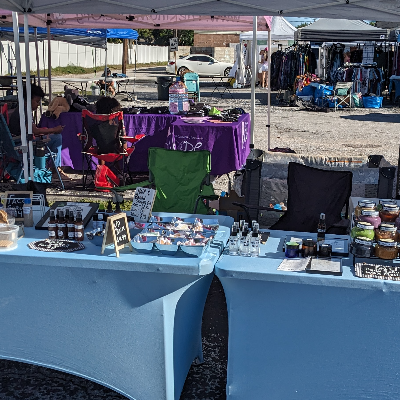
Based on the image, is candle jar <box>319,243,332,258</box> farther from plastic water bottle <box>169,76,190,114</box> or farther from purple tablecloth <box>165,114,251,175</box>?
plastic water bottle <box>169,76,190,114</box>

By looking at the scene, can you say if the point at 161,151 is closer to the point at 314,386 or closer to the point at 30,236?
the point at 30,236

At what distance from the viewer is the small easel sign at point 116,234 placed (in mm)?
2916

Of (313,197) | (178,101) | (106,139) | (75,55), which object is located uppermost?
(75,55)

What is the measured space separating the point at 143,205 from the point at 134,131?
467cm

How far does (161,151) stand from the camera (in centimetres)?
533

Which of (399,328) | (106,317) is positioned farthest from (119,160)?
(399,328)

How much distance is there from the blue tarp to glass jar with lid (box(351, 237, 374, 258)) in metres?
12.7

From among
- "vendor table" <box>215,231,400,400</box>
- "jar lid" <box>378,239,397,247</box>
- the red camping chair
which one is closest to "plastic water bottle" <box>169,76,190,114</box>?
the red camping chair

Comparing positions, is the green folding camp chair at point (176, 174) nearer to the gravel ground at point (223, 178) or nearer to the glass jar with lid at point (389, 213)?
the gravel ground at point (223, 178)

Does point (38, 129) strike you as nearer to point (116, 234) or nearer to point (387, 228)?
point (116, 234)

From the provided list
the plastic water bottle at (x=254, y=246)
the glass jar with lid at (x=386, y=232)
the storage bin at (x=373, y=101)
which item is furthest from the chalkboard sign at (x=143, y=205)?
the storage bin at (x=373, y=101)

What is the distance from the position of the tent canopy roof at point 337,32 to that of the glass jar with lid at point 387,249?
14.7 meters

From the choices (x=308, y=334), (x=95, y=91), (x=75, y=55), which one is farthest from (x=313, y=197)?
(x=75, y=55)

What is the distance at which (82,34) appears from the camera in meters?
14.8
